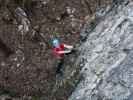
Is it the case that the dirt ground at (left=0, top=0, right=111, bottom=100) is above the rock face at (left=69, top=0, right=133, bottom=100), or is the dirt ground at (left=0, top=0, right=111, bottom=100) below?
below

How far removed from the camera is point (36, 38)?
23.3ft

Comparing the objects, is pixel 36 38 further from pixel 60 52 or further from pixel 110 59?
pixel 110 59

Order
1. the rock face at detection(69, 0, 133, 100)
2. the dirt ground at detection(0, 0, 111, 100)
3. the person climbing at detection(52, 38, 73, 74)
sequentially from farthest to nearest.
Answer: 1. the dirt ground at detection(0, 0, 111, 100)
2. the person climbing at detection(52, 38, 73, 74)
3. the rock face at detection(69, 0, 133, 100)

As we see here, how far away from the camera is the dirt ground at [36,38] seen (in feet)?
20.5

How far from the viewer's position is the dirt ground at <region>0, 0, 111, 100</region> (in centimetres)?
626

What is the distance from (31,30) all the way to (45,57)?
0.77 meters

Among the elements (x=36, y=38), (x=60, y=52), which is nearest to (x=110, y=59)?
(x=60, y=52)

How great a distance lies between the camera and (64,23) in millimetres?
7363

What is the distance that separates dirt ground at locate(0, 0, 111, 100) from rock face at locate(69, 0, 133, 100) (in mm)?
2467

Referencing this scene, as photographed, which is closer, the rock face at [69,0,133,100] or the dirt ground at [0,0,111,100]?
the rock face at [69,0,133,100]

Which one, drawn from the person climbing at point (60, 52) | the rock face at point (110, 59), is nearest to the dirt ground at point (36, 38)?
the person climbing at point (60, 52)

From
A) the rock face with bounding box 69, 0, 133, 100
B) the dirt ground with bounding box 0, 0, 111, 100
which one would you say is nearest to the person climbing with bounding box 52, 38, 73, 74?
the rock face with bounding box 69, 0, 133, 100

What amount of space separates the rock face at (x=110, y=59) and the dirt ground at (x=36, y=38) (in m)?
2.47

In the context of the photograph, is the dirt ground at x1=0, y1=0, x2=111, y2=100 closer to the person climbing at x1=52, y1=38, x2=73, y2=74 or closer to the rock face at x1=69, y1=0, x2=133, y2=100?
the person climbing at x1=52, y1=38, x2=73, y2=74
